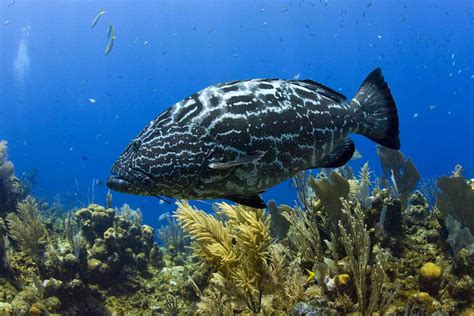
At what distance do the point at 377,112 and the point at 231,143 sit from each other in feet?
5.34

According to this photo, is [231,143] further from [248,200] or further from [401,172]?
[401,172]

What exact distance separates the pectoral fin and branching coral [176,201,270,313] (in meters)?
1.47

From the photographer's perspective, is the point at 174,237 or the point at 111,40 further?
the point at 111,40

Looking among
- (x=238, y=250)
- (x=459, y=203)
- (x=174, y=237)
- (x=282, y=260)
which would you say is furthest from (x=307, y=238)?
(x=174, y=237)

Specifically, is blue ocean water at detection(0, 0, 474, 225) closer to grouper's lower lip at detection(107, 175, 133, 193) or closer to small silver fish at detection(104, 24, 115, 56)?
small silver fish at detection(104, 24, 115, 56)

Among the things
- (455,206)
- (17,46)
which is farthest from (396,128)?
(17,46)

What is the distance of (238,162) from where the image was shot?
2.96 meters

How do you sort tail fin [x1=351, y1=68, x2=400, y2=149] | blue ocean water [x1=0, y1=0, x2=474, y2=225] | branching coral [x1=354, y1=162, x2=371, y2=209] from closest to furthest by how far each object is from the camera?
1. tail fin [x1=351, y1=68, x2=400, y2=149]
2. branching coral [x1=354, y1=162, x2=371, y2=209]
3. blue ocean water [x1=0, y1=0, x2=474, y2=225]

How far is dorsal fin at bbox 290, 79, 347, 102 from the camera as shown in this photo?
3.66 metres

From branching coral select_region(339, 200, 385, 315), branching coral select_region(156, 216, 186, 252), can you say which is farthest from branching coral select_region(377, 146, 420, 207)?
branching coral select_region(156, 216, 186, 252)

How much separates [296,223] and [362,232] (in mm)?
1256

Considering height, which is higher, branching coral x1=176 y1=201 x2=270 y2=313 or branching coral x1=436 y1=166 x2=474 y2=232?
branching coral x1=436 y1=166 x2=474 y2=232

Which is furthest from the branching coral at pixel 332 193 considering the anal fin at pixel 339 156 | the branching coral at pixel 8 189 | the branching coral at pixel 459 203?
the branching coral at pixel 8 189

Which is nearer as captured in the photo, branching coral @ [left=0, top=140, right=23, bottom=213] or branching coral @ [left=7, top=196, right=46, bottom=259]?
branching coral @ [left=7, top=196, right=46, bottom=259]
